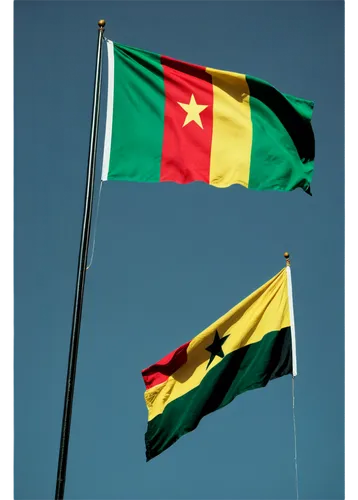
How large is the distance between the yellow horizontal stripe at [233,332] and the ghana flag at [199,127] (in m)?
2.14

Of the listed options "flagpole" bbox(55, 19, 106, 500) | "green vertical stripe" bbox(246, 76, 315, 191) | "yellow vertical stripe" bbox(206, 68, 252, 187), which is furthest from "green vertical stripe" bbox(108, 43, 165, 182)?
"green vertical stripe" bbox(246, 76, 315, 191)

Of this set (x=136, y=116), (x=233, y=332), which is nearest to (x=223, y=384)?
(x=233, y=332)

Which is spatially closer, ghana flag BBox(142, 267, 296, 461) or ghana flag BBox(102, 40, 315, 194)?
ghana flag BBox(102, 40, 315, 194)

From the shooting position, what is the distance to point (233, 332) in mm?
14961

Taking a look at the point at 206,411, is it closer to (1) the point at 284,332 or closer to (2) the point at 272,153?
(1) the point at 284,332

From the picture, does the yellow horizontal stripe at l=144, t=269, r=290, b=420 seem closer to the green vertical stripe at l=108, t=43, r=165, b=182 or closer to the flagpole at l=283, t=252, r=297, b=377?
the flagpole at l=283, t=252, r=297, b=377

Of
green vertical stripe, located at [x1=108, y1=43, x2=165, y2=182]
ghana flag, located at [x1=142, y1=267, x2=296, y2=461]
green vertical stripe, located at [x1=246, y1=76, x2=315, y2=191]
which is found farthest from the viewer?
green vertical stripe, located at [x1=246, y1=76, x2=315, y2=191]

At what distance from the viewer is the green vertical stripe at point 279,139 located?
47.7 ft

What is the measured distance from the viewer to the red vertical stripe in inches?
529

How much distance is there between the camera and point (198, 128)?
13.9 meters

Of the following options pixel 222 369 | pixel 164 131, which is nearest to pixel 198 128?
pixel 164 131

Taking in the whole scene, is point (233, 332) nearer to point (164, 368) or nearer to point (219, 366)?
point (219, 366)

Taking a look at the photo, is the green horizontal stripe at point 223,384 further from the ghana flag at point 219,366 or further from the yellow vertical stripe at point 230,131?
the yellow vertical stripe at point 230,131

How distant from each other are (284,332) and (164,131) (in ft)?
15.1
